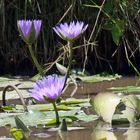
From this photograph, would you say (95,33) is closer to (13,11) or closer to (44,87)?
(13,11)

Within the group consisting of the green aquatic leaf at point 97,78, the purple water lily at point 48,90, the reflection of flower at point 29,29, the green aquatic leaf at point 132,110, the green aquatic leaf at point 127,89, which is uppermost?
the reflection of flower at point 29,29

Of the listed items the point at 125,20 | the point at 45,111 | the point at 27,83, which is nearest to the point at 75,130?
the point at 45,111

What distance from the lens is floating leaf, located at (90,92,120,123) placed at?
5.54 ft

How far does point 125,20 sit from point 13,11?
0.65 meters

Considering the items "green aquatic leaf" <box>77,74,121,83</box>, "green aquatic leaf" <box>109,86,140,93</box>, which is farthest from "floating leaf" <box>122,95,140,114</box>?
"green aquatic leaf" <box>77,74,121,83</box>

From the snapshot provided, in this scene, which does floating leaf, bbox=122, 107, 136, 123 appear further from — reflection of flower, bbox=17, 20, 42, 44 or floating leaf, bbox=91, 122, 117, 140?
reflection of flower, bbox=17, 20, 42, 44

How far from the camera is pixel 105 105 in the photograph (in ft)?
5.64

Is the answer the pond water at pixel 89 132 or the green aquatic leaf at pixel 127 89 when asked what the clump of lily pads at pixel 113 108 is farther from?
the green aquatic leaf at pixel 127 89

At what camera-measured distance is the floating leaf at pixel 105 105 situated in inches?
66.4

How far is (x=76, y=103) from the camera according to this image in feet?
6.50

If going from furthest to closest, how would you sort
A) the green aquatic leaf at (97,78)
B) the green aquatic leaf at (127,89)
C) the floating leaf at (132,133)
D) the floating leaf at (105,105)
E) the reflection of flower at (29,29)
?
the green aquatic leaf at (97,78) → the green aquatic leaf at (127,89) → the reflection of flower at (29,29) → the floating leaf at (105,105) → the floating leaf at (132,133)

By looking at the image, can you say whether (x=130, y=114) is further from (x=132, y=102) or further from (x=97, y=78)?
(x=97, y=78)

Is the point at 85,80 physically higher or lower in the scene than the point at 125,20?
lower

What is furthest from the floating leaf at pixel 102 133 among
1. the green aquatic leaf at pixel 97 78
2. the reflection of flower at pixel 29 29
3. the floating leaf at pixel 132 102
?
the green aquatic leaf at pixel 97 78
